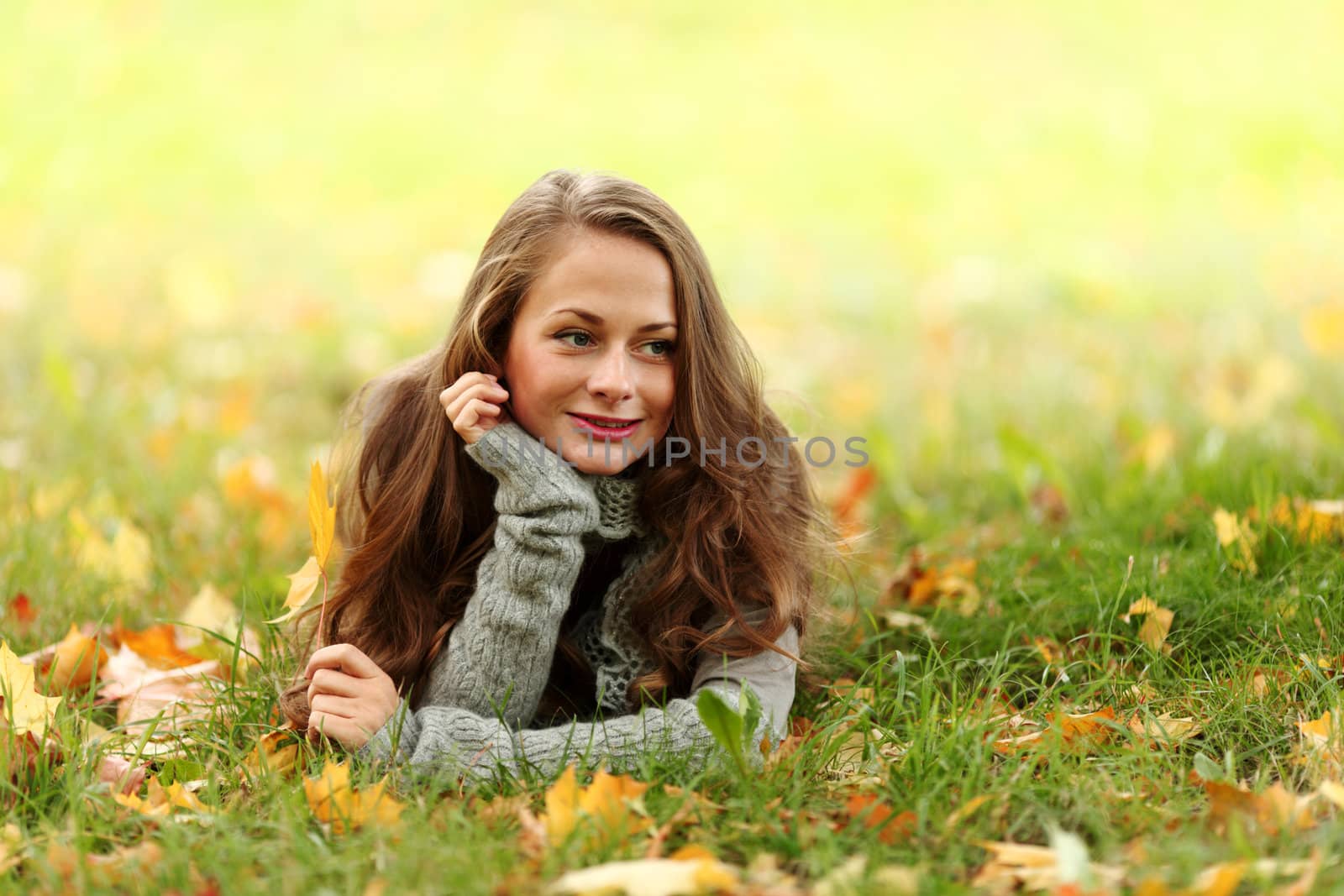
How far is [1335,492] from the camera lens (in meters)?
3.12

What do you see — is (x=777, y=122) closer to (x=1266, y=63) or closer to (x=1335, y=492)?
(x=1266, y=63)

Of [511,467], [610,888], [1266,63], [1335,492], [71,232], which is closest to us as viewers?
[610,888]

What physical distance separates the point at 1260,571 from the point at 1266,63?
6864 mm

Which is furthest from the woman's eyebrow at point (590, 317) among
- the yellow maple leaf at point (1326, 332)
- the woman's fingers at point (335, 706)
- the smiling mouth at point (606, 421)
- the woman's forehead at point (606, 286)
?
the yellow maple leaf at point (1326, 332)

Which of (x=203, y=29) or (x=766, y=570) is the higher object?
(x=203, y=29)

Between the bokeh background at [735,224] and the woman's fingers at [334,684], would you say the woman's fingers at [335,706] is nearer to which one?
the woman's fingers at [334,684]

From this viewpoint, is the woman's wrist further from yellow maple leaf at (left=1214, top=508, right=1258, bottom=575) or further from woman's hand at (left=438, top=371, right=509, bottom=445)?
yellow maple leaf at (left=1214, top=508, right=1258, bottom=575)

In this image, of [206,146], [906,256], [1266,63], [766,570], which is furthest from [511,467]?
[1266,63]

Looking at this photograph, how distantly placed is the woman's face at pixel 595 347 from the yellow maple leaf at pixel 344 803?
69cm

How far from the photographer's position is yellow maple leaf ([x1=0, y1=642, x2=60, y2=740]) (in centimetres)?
214

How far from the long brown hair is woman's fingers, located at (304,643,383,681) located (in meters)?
0.09

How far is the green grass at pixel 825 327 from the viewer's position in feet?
6.55

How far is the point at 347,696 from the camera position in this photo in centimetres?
221

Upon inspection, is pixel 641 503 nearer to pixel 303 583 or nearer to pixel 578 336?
pixel 578 336
